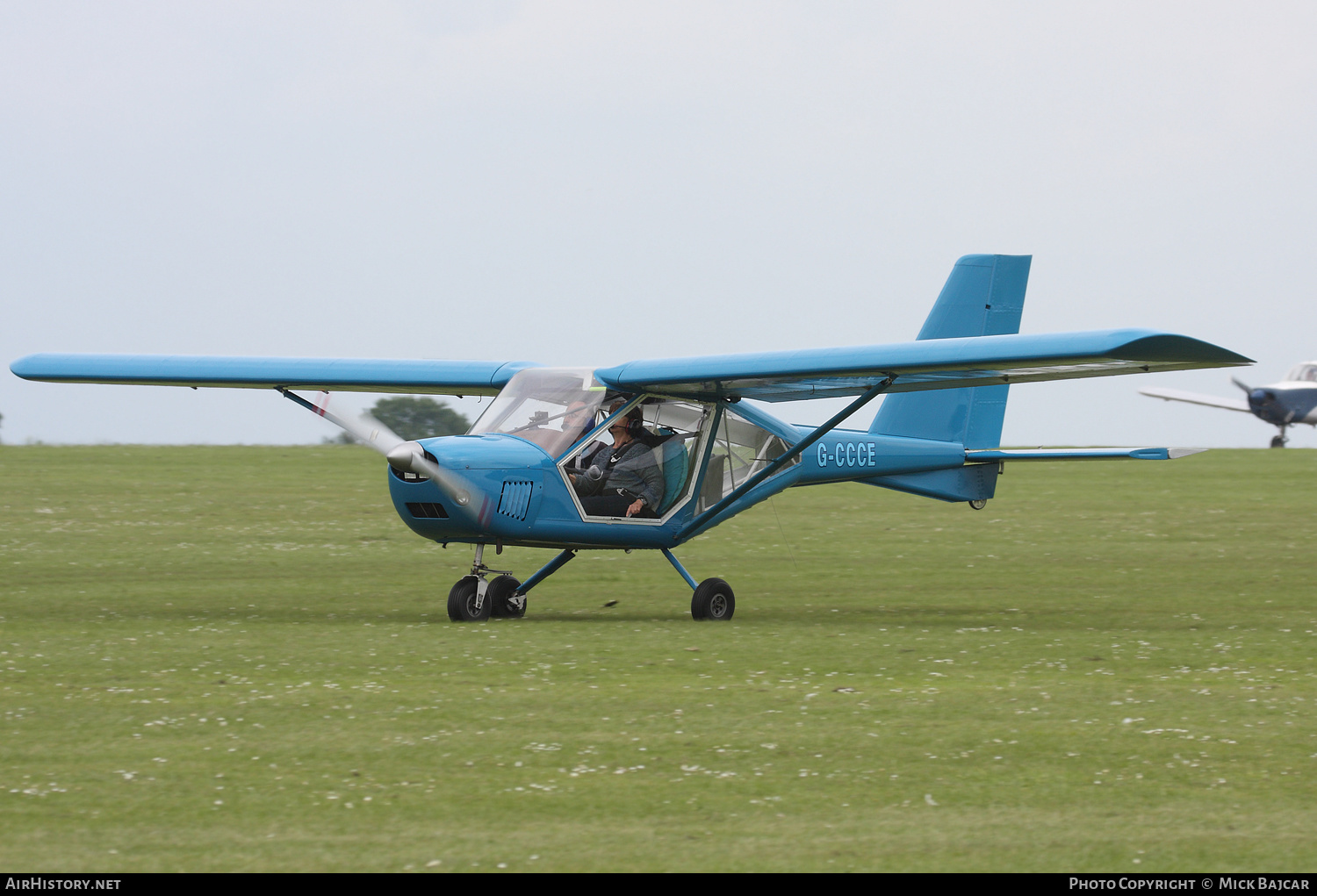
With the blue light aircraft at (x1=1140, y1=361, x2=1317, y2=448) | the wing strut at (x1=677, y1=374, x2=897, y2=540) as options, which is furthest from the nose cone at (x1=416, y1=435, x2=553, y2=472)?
the blue light aircraft at (x1=1140, y1=361, x2=1317, y2=448)

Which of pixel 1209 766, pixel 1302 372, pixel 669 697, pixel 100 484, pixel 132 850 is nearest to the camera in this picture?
pixel 132 850

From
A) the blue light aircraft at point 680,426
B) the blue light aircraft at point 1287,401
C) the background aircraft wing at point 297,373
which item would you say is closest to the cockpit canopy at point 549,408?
the blue light aircraft at point 680,426

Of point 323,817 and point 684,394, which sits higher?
point 684,394

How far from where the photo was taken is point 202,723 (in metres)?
8.93

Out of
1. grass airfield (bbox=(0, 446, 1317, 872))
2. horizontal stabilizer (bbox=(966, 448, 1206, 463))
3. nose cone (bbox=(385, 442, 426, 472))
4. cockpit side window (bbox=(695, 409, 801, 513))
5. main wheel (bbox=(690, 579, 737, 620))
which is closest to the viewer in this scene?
grass airfield (bbox=(0, 446, 1317, 872))

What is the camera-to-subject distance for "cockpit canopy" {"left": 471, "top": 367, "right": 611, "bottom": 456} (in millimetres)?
14367

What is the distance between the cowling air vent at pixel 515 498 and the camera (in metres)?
13.6

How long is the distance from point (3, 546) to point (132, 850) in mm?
17341

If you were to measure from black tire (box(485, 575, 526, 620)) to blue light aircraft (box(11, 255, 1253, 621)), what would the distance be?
19 mm

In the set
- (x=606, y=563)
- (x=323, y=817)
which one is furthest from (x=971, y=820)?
(x=606, y=563)

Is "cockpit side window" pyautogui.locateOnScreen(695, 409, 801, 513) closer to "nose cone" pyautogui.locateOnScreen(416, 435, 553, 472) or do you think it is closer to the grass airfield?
the grass airfield

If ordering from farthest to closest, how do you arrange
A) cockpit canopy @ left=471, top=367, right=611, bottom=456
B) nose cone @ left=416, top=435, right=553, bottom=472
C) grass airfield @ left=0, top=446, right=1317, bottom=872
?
cockpit canopy @ left=471, top=367, right=611, bottom=456
nose cone @ left=416, top=435, right=553, bottom=472
grass airfield @ left=0, top=446, right=1317, bottom=872

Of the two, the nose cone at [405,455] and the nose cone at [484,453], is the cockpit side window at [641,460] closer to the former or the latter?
the nose cone at [484,453]

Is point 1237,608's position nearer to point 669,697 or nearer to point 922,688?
point 922,688
